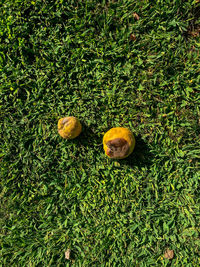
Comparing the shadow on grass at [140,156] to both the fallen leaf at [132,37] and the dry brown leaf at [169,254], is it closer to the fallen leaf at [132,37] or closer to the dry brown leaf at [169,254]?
the dry brown leaf at [169,254]

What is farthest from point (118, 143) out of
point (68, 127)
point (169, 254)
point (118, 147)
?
point (169, 254)

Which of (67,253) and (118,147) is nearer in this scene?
(118,147)

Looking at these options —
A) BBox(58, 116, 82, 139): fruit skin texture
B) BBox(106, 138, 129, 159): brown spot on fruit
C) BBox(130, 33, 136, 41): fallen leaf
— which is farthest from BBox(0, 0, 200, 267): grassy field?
BBox(106, 138, 129, 159): brown spot on fruit

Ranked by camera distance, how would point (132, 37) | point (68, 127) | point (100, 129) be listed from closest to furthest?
point (68, 127) < point (132, 37) < point (100, 129)

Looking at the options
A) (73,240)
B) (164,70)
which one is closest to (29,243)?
(73,240)

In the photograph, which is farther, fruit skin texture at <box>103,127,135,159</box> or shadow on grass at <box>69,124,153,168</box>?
shadow on grass at <box>69,124,153,168</box>

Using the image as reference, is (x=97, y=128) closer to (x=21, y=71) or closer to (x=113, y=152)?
(x=113, y=152)

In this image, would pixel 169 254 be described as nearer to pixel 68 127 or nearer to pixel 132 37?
pixel 68 127

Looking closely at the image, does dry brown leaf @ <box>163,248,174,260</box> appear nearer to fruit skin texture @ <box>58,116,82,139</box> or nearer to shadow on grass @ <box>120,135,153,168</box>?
shadow on grass @ <box>120,135,153,168</box>
